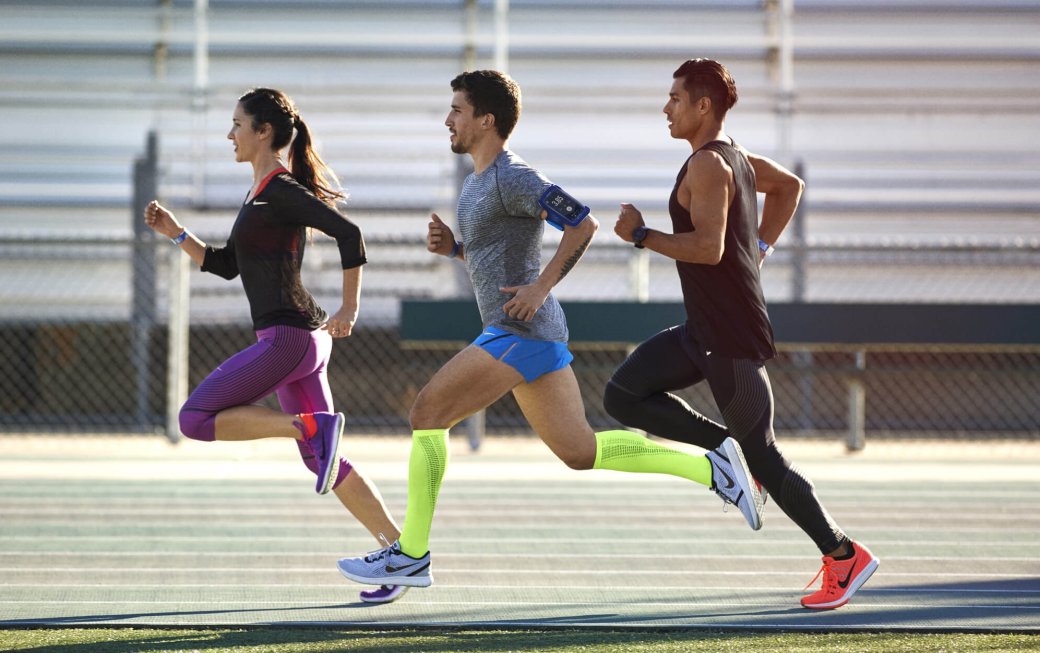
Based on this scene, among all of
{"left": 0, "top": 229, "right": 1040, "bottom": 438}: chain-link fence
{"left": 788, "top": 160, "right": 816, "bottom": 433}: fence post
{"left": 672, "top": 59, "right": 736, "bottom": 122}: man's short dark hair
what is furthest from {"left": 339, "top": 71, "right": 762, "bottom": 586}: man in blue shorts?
{"left": 0, "top": 229, "right": 1040, "bottom": 438}: chain-link fence

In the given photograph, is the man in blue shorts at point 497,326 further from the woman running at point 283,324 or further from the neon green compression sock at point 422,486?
the woman running at point 283,324

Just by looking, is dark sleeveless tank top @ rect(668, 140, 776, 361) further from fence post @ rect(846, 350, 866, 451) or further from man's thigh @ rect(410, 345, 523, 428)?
fence post @ rect(846, 350, 866, 451)

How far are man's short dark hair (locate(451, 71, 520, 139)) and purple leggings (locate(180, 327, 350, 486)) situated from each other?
88 cm

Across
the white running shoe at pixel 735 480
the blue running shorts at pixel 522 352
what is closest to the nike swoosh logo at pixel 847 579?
the white running shoe at pixel 735 480

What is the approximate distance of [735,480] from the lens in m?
4.20

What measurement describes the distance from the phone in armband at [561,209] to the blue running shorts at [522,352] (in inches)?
14.5

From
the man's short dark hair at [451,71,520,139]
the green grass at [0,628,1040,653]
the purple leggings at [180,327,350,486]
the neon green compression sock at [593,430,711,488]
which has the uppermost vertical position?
the man's short dark hair at [451,71,520,139]

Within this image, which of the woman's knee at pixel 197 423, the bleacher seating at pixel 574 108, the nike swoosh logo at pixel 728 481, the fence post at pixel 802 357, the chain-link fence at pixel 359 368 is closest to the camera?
the woman's knee at pixel 197 423

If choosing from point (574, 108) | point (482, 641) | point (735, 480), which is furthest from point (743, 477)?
point (574, 108)

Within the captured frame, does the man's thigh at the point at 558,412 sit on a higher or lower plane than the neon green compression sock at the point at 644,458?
higher

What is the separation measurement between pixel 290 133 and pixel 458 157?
8.37 m

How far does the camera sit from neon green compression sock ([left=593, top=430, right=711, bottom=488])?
4.23 metres

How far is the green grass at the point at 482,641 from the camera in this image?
137 inches

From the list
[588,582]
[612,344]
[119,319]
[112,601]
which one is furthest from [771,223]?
[119,319]
